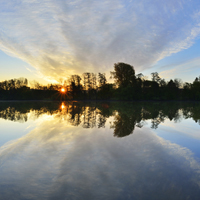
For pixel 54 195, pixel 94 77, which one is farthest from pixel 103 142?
pixel 94 77

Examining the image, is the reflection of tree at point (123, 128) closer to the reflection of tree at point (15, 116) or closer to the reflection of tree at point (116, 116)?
the reflection of tree at point (116, 116)

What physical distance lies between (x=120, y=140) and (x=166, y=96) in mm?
76469

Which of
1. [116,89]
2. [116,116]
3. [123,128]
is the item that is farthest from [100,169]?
[116,89]

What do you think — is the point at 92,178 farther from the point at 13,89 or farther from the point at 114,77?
the point at 13,89

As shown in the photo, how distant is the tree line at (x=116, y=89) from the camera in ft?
241

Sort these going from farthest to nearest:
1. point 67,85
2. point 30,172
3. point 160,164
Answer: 1. point 67,85
2. point 160,164
3. point 30,172

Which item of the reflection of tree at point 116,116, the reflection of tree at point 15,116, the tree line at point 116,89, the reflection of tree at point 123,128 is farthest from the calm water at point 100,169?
the tree line at point 116,89

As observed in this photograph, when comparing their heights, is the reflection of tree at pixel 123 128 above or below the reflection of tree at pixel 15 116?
below

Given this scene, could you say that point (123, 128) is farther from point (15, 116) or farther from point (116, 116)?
point (15, 116)

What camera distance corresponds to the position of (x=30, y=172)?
Result: 546 cm

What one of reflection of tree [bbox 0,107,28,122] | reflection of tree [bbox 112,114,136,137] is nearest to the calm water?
reflection of tree [bbox 112,114,136,137]

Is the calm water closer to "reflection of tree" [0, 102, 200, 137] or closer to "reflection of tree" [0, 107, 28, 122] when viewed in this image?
"reflection of tree" [0, 102, 200, 137]

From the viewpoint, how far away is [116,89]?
7219 centimetres

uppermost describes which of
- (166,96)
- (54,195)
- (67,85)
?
(67,85)
